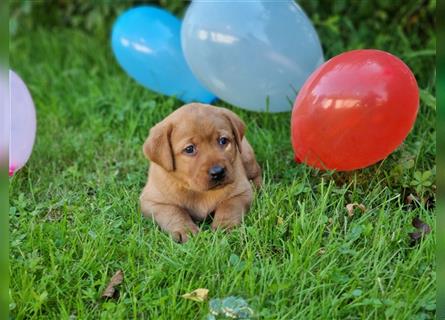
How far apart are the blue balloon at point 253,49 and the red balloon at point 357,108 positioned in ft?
1.91

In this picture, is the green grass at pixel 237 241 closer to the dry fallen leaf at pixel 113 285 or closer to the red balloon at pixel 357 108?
the dry fallen leaf at pixel 113 285

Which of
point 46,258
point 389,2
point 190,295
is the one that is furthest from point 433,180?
point 389,2

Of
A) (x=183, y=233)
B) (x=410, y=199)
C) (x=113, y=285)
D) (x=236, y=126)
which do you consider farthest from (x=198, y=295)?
(x=410, y=199)

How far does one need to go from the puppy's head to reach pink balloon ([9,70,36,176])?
33.7 inches

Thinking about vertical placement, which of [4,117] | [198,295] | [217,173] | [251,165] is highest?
[4,117]

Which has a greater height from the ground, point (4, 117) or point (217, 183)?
point (4, 117)

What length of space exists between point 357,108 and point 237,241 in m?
0.86

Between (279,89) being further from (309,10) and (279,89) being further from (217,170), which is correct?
(309,10)

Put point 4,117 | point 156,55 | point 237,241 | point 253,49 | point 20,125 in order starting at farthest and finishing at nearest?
point 156,55 < point 253,49 < point 20,125 < point 237,241 < point 4,117

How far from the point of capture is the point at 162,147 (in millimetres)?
3426

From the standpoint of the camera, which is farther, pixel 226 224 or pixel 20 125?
pixel 20 125

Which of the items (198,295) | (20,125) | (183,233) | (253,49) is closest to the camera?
(198,295)

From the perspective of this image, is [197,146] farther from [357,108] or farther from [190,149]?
[357,108]

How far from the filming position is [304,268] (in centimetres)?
293
